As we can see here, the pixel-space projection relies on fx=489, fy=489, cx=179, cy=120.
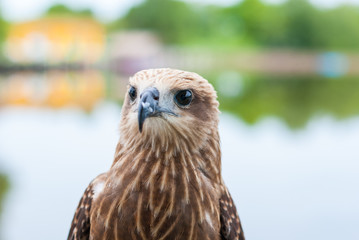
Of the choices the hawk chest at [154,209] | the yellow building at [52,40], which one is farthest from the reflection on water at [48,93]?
the hawk chest at [154,209]

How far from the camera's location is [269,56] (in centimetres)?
8000

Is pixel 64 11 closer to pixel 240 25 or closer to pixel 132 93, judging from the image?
pixel 240 25

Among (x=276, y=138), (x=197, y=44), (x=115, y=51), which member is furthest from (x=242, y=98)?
(x=197, y=44)

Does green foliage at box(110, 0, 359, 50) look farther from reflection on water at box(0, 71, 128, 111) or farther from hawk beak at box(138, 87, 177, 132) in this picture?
hawk beak at box(138, 87, 177, 132)

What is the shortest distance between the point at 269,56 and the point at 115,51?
27.2 metres

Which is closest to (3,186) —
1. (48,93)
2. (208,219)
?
(208,219)

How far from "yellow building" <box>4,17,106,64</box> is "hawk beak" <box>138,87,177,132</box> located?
190 ft

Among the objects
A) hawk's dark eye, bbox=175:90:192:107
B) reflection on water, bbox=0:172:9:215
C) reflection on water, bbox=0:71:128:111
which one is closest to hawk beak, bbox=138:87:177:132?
hawk's dark eye, bbox=175:90:192:107

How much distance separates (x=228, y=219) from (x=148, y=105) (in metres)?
0.80

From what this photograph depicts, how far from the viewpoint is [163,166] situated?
217 cm

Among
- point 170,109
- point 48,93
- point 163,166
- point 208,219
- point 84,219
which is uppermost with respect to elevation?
point 170,109

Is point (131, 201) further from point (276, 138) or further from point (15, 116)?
point (15, 116)

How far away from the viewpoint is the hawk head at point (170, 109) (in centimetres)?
212

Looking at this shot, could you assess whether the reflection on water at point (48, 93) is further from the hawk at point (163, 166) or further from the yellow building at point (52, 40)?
the hawk at point (163, 166)
